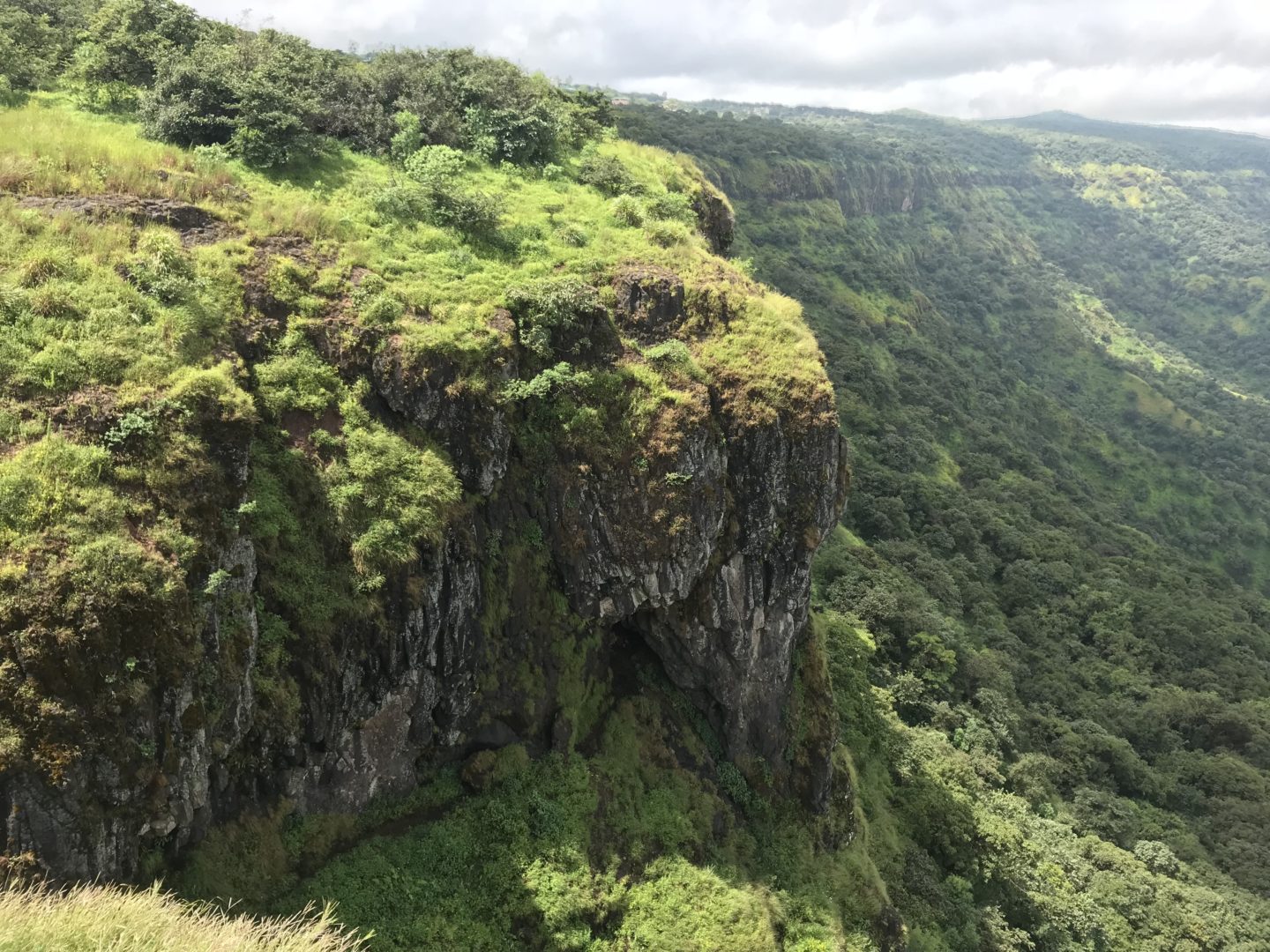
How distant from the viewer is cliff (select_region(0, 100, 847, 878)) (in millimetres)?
9648

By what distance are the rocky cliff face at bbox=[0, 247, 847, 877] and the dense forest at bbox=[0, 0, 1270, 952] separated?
0.08 metres

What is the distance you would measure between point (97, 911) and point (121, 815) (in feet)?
11.4

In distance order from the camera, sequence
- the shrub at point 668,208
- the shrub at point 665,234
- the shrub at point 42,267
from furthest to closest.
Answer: the shrub at point 668,208 < the shrub at point 665,234 < the shrub at point 42,267

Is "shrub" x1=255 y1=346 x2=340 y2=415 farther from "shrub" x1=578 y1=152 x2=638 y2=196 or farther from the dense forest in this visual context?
"shrub" x1=578 y1=152 x2=638 y2=196

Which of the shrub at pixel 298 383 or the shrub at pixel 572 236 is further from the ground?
the shrub at pixel 572 236

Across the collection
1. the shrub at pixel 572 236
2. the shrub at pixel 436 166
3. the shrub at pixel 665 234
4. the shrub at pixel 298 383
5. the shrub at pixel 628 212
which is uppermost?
the shrub at pixel 436 166

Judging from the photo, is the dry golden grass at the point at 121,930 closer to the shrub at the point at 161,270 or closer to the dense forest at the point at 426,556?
the dense forest at the point at 426,556

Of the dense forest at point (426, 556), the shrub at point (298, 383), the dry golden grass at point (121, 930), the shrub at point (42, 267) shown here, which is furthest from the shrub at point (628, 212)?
the dry golden grass at point (121, 930)

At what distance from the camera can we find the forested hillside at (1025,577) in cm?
2688

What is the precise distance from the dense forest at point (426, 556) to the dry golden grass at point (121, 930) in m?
0.06

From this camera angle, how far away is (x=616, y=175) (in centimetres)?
2306

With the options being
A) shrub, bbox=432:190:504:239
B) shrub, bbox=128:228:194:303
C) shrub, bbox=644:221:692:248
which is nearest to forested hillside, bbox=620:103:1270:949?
shrub, bbox=644:221:692:248

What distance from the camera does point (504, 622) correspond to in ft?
52.2

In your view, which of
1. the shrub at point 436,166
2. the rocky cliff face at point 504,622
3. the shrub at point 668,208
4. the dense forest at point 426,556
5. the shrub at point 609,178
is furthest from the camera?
the shrub at point 609,178
